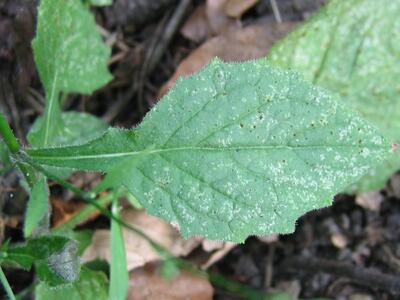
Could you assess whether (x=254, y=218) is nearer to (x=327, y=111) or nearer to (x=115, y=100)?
(x=327, y=111)

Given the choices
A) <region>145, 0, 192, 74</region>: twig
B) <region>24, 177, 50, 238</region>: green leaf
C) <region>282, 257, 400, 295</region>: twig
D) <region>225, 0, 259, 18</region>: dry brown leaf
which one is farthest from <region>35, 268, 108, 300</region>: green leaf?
<region>225, 0, 259, 18</region>: dry brown leaf

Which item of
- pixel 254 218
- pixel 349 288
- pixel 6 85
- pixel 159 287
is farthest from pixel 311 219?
pixel 6 85

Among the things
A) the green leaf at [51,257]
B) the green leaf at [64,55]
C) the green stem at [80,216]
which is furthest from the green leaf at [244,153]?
the green stem at [80,216]

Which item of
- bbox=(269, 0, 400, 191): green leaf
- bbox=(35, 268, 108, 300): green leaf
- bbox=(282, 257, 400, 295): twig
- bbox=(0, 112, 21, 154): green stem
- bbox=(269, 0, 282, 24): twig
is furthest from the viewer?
bbox=(269, 0, 282, 24): twig

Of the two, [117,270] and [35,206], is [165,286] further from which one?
[35,206]

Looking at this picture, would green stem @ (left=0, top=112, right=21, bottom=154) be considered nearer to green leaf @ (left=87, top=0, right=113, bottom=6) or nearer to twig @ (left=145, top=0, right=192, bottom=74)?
green leaf @ (left=87, top=0, right=113, bottom=6)

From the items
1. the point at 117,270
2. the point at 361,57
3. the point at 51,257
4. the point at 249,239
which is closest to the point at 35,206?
the point at 51,257
